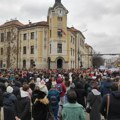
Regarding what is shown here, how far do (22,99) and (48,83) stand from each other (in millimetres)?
8194

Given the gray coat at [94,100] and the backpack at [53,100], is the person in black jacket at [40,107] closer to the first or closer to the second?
the gray coat at [94,100]

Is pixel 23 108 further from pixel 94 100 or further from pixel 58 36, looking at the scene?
pixel 58 36

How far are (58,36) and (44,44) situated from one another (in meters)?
3.95

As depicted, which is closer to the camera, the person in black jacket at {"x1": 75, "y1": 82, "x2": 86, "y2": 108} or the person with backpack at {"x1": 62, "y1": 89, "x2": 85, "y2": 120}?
the person with backpack at {"x1": 62, "y1": 89, "x2": 85, "y2": 120}

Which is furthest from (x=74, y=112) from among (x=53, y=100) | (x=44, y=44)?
(x=44, y=44)

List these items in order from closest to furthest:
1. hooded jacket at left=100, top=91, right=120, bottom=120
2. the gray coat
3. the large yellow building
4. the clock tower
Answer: hooded jacket at left=100, top=91, right=120, bottom=120 < the gray coat < the clock tower < the large yellow building

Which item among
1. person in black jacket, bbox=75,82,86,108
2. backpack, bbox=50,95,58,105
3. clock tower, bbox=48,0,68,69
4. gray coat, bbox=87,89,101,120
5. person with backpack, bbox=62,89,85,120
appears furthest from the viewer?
clock tower, bbox=48,0,68,69

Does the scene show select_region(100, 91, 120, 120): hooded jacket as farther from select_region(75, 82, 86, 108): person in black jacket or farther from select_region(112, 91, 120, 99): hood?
select_region(75, 82, 86, 108): person in black jacket

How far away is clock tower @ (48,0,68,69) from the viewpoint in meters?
76.8

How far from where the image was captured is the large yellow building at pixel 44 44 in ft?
254

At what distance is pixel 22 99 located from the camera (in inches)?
399

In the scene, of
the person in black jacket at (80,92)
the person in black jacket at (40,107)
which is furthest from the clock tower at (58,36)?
the person in black jacket at (40,107)

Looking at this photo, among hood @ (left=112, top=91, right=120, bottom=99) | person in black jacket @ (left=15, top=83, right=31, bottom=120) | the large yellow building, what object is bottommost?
person in black jacket @ (left=15, top=83, right=31, bottom=120)

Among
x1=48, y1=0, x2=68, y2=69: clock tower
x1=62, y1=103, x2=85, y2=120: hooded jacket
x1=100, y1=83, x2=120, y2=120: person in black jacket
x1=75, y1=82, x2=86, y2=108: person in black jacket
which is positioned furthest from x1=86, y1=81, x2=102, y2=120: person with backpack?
x1=48, y1=0, x2=68, y2=69: clock tower
